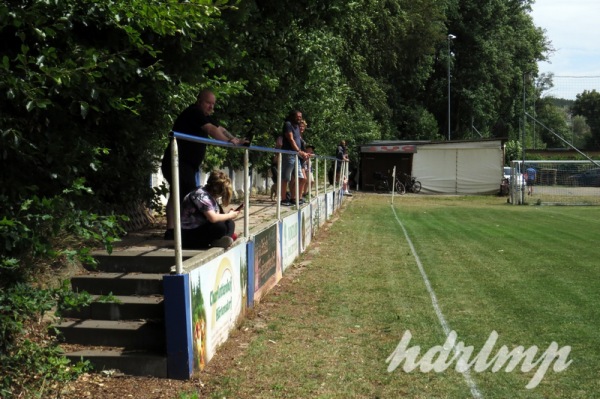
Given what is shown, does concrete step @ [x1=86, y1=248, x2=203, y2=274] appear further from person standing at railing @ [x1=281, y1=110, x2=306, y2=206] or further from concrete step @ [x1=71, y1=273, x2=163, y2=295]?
person standing at railing @ [x1=281, y1=110, x2=306, y2=206]

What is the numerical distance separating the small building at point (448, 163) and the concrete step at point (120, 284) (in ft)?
110

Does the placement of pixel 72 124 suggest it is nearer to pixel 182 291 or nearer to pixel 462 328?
pixel 182 291

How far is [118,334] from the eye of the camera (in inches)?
222

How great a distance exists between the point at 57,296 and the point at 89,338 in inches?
29.7

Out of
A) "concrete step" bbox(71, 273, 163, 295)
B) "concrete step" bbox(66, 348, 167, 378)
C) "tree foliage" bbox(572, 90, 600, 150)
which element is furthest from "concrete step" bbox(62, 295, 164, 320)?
"tree foliage" bbox(572, 90, 600, 150)

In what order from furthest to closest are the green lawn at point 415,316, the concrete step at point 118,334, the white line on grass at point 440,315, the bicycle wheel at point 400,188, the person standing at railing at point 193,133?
the bicycle wheel at point 400,188 → the person standing at railing at point 193,133 → the concrete step at point 118,334 → the green lawn at point 415,316 → the white line on grass at point 440,315

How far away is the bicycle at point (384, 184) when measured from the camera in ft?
A: 127

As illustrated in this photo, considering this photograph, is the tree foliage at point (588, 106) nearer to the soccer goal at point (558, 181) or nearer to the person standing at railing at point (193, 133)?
the soccer goal at point (558, 181)

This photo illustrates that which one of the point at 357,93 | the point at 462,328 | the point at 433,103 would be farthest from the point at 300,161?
the point at 433,103

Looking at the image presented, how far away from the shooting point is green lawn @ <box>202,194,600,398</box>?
522 centimetres

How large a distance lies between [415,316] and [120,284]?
9.96ft

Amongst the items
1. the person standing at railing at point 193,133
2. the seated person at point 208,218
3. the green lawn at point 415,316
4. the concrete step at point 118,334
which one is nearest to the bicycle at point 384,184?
the green lawn at point 415,316

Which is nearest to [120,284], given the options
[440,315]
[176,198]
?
[176,198]

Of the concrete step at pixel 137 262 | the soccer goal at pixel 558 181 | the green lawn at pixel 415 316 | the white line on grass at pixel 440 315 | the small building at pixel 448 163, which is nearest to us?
the white line on grass at pixel 440 315
